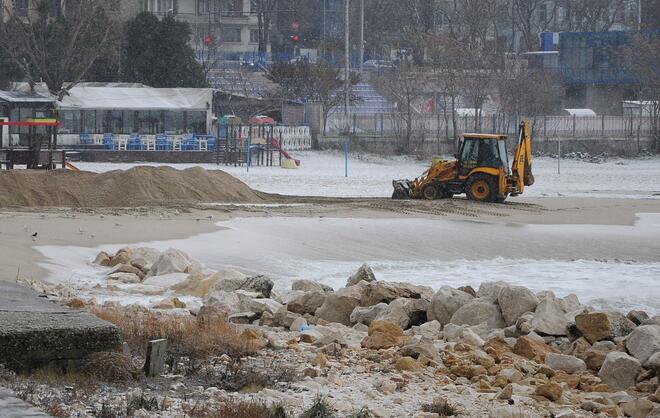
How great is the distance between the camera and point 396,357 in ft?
42.2

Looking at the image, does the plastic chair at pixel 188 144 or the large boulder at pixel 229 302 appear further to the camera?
the plastic chair at pixel 188 144

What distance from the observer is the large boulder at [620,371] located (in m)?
12.5

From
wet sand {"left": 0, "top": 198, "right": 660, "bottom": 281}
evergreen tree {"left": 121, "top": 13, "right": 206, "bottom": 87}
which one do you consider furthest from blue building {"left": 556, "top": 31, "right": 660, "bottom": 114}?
wet sand {"left": 0, "top": 198, "right": 660, "bottom": 281}

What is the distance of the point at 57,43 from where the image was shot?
227 feet

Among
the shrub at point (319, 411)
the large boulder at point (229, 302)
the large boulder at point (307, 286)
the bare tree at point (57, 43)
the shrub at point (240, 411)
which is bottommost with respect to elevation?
the large boulder at point (307, 286)

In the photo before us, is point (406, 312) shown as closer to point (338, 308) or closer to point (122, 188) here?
point (338, 308)

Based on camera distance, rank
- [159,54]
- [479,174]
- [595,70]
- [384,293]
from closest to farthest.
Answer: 1. [384,293]
2. [479,174]
3. [159,54]
4. [595,70]

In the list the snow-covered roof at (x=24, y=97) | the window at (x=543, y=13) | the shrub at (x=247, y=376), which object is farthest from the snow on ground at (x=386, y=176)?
the window at (x=543, y=13)

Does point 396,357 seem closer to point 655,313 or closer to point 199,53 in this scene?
point 655,313

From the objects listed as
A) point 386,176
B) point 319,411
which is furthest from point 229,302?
point 386,176

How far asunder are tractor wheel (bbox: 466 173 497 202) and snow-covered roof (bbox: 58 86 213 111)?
91.4 ft

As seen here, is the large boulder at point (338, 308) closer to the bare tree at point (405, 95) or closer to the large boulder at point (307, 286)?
the large boulder at point (307, 286)

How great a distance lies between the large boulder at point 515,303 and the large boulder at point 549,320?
479 millimetres

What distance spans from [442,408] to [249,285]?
755 cm
